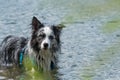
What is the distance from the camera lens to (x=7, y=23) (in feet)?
43.4

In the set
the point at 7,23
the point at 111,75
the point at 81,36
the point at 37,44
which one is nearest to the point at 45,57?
the point at 37,44

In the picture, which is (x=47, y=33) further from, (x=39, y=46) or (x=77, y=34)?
(x=77, y=34)

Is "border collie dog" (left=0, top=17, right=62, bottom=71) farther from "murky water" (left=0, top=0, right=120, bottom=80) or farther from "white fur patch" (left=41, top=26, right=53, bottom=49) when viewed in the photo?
"murky water" (left=0, top=0, right=120, bottom=80)

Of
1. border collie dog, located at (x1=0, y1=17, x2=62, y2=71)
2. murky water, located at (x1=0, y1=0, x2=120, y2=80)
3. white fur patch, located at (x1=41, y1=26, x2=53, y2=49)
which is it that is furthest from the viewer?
border collie dog, located at (x1=0, y1=17, x2=62, y2=71)

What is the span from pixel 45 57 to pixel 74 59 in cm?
84

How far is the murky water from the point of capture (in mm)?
8063

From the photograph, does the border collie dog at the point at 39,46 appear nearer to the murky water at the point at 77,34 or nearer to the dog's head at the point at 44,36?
the dog's head at the point at 44,36

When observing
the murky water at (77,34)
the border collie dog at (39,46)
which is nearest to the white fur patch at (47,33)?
the border collie dog at (39,46)

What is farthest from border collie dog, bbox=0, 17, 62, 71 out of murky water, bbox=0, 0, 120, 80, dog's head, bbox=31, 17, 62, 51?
murky water, bbox=0, 0, 120, 80

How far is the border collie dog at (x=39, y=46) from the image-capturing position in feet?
28.4

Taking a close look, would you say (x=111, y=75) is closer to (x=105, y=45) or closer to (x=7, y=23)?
(x=105, y=45)

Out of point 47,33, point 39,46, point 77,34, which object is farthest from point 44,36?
point 77,34

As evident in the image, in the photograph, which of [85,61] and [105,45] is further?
[105,45]

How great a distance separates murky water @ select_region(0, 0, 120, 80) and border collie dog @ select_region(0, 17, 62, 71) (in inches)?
8.4
